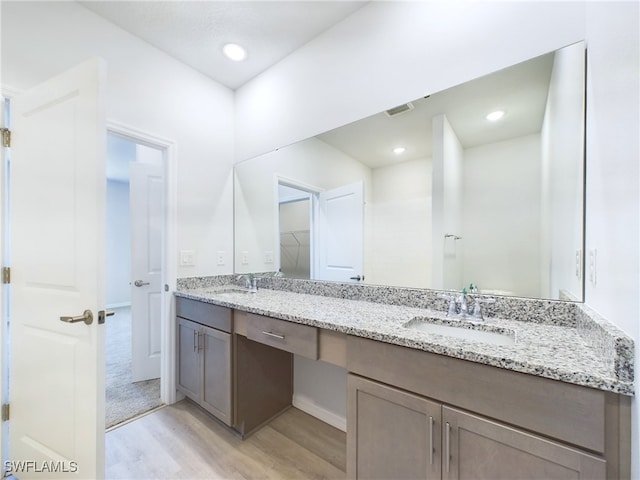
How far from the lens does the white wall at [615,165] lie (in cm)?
65

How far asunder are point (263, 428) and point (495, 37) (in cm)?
257

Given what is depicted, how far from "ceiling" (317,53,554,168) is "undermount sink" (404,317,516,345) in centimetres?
89

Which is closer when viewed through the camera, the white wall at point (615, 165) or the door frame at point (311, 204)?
the white wall at point (615, 165)

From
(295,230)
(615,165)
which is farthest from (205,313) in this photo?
(615,165)

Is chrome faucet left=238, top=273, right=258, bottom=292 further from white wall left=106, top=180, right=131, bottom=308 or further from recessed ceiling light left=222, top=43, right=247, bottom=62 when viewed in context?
white wall left=106, top=180, right=131, bottom=308

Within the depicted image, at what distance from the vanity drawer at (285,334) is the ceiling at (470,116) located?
1096 millimetres

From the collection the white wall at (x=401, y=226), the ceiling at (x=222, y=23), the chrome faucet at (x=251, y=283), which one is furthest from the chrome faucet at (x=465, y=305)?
the ceiling at (x=222, y=23)

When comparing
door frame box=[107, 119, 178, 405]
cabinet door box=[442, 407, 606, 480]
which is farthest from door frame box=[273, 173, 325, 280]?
cabinet door box=[442, 407, 606, 480]

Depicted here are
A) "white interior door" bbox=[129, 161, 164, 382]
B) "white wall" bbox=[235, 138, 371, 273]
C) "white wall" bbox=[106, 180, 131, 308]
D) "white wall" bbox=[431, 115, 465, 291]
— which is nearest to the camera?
"white wall" bbox=[431, 115, 465, 291]

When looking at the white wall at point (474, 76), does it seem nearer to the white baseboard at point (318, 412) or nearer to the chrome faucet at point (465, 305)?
the white baseboard at point (318, 412)

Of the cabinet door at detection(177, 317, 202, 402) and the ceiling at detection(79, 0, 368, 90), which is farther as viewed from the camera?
the cabinet door at detection(177, 317, 202, 402)

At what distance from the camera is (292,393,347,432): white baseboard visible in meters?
1.81

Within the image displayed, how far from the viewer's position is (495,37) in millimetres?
1279

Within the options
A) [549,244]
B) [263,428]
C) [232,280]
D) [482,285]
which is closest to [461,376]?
[482,285]
